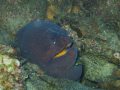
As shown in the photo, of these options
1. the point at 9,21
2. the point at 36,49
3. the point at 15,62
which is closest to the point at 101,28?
the point at 36,49

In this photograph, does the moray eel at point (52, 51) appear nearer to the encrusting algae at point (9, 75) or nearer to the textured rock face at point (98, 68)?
the textured rock face at point (98, 68)

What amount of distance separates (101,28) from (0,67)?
3461 mm

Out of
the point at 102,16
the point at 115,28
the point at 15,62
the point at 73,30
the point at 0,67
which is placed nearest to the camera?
the point at 0,67

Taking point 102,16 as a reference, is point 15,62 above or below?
below

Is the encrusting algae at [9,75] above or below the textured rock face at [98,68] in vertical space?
above

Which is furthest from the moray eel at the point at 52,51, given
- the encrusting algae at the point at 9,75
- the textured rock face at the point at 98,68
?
the encrusting algae at the point at 9,75

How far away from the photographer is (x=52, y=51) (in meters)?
3.45

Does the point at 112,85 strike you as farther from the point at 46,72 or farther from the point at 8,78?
the point at 8,78

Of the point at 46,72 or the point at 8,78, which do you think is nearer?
the point at 8,78

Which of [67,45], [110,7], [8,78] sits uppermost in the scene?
[110,7]

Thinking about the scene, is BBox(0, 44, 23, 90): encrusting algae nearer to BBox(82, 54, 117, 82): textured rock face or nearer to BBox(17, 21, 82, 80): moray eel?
BBox(17, 21, 82, 80): moray eel

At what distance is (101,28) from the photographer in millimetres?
4141

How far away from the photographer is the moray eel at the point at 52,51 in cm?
347

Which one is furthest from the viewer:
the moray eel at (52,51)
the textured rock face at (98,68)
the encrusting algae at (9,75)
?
the textured rock face at (98,68)
